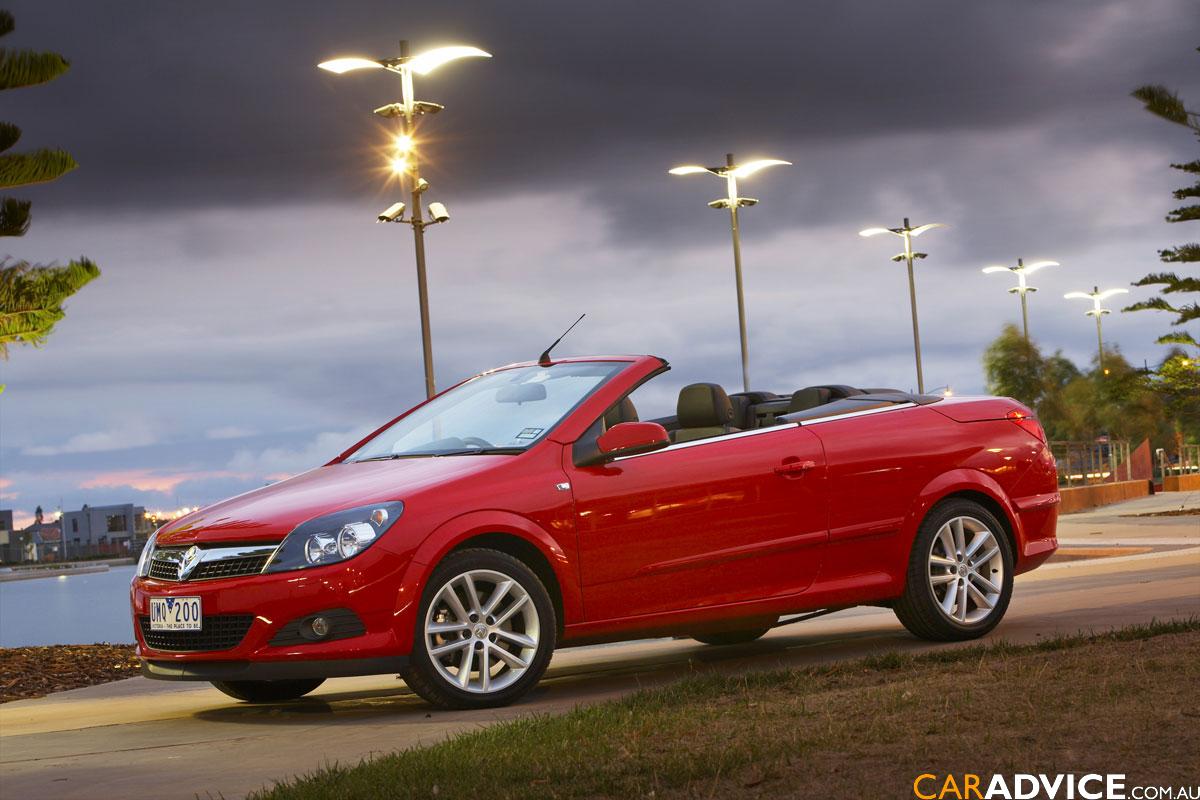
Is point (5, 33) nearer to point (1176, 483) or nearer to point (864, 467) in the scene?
point (864, 467)

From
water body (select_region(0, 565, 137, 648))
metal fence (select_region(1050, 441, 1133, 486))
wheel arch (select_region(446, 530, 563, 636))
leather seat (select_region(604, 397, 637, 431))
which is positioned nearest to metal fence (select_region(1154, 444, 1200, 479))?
metal fence (select_region(1050, 441, 1133, 486))

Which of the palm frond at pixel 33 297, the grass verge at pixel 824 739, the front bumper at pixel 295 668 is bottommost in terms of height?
the grass verge at pixel 824 739

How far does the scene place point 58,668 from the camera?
40.5 feet

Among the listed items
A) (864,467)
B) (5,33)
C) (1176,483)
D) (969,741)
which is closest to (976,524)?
(864,467)

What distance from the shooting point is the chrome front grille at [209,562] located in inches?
290

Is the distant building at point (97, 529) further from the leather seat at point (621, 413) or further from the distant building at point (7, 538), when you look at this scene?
the leather seat at point (621, 413)

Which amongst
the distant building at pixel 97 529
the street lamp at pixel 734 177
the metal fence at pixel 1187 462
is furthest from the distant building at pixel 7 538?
the street lamp at pixel 734 177

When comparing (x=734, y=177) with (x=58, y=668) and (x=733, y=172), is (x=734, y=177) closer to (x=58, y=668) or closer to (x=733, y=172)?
(x=733, y=172)

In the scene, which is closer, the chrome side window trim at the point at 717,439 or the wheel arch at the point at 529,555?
the wheel arch at the point at 529,555

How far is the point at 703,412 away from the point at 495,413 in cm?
115

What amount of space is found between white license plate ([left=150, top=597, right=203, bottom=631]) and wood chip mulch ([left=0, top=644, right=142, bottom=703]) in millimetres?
3333

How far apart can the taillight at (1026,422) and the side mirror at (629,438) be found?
2960 mm

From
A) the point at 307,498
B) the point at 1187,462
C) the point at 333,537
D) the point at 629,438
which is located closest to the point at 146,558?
the point at 307,498

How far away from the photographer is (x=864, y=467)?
29.3 feet
